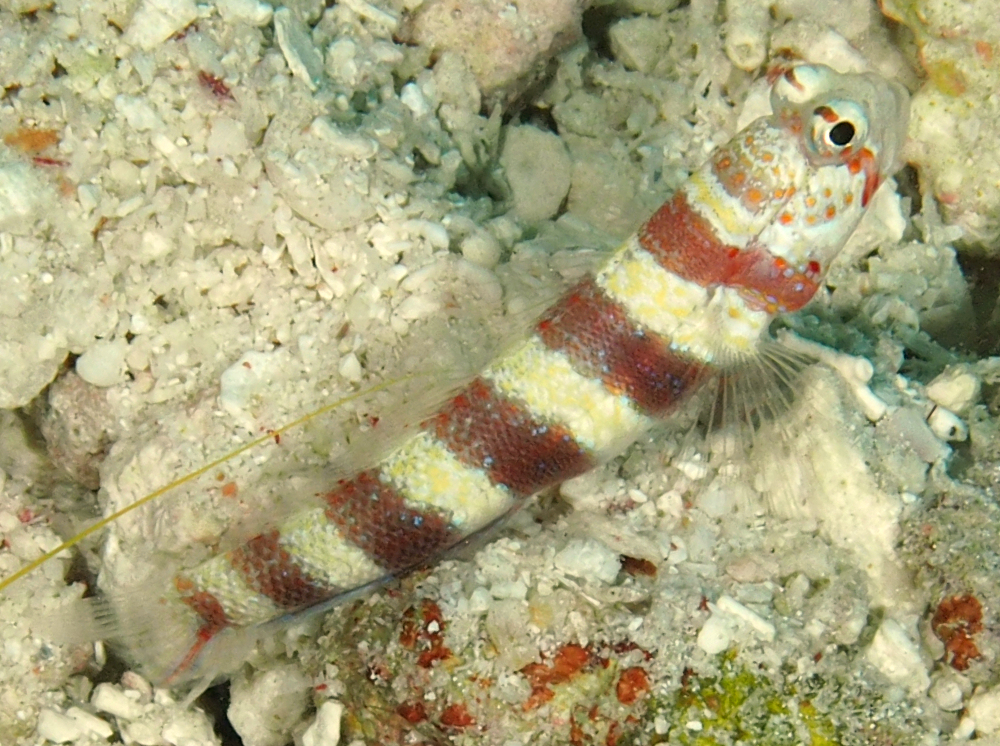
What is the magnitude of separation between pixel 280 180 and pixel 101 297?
0.76 meters

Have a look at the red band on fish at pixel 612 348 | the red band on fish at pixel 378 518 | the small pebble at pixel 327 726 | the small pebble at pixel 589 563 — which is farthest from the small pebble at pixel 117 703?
the red band on fish at pixel 612 348

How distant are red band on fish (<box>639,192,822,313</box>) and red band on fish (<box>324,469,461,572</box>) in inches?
42.4

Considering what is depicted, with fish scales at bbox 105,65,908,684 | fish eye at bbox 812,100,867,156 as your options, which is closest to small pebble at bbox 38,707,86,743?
fish scales at bbox 105,65,908,684

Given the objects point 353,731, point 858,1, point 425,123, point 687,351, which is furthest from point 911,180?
point 353,731

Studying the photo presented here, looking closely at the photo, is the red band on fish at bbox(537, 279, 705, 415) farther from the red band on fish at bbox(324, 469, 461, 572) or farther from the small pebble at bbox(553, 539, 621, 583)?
the red band on fish at bbox(324, 469, 461, 572)

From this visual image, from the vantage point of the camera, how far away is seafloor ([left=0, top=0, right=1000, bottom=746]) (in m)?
2.40

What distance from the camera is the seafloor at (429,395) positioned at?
2.40 meters

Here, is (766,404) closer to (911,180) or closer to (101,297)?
(911,180)

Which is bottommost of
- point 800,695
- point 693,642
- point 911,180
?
point 800,695

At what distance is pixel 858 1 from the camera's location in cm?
358

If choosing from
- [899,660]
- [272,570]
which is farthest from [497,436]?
[899,660]

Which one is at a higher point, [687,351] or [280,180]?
[280,180]

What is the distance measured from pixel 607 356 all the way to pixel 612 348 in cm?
3

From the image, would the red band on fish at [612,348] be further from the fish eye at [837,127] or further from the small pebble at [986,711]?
the small pebble at [986,711]
